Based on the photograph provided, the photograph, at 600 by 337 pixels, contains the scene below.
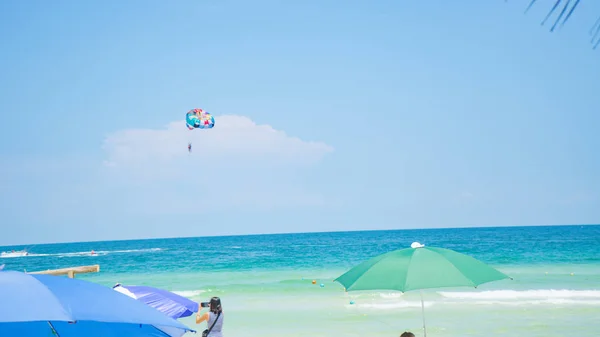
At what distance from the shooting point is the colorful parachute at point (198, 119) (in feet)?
68.3

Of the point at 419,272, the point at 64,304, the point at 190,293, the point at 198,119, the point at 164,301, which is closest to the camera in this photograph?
the point at 64,304

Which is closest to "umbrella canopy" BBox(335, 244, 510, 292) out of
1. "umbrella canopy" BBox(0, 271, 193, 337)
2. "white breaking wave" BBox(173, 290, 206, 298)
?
"umbrella canopy" BBox(0, 271, 193, 337)

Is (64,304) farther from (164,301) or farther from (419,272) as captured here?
(164,301)

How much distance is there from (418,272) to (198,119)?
50.3 feet

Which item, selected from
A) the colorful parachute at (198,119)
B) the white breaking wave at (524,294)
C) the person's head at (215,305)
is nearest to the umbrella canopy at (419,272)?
the person's head at (215,305)

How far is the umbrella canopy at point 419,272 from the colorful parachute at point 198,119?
14629mm

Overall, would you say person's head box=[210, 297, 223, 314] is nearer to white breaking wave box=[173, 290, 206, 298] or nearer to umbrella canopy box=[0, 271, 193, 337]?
umbrella canopy box=[0, 271, 193, 337]

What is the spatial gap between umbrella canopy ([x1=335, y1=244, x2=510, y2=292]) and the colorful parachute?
576 inches

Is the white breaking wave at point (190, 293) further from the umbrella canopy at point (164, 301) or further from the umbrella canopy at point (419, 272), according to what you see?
the umbrella canopy at point (419, 272)

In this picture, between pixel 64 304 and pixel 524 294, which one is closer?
pixel 64 304

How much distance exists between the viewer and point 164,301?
7605mm

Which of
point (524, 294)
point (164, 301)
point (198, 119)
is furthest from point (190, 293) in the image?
point (164, 301)

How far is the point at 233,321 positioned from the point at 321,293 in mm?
6126

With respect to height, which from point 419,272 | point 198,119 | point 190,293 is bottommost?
point 190,293
